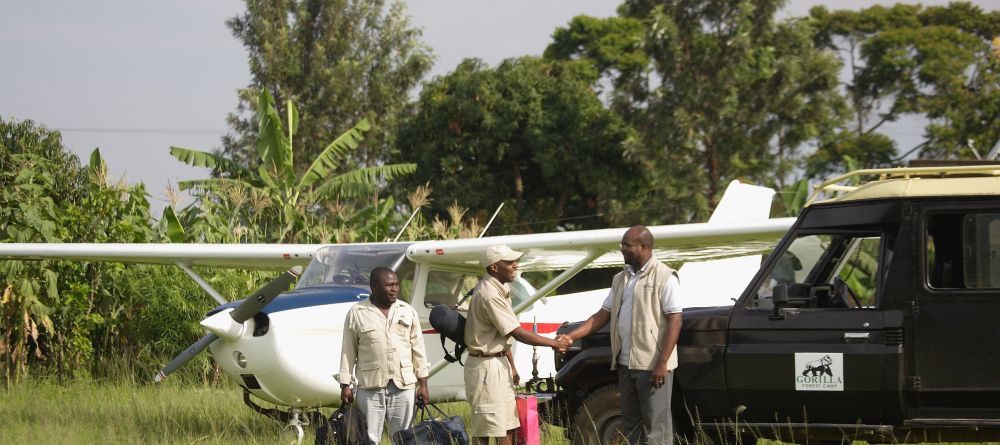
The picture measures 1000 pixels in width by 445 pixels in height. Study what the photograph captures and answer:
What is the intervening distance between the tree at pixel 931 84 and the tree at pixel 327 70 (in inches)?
500

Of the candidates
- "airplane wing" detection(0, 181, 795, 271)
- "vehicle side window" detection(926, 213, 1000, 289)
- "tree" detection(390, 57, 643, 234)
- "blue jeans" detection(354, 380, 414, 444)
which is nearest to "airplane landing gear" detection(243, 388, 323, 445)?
"airplane wing" detection(0, 181, 795, 271)

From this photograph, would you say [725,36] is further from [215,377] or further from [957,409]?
[957,409]

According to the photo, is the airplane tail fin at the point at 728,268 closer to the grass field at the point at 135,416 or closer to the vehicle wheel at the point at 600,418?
the grass field at the point at 135,416

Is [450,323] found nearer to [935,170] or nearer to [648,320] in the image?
[648,320]

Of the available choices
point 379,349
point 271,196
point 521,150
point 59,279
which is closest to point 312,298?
point 379,349

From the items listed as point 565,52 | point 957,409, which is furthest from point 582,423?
point 565,52

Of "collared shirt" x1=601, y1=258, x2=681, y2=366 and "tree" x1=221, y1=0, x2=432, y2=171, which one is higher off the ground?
"tree" x1=221, y1=0, x2=432, y2=171

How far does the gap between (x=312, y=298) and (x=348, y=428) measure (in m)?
2.39

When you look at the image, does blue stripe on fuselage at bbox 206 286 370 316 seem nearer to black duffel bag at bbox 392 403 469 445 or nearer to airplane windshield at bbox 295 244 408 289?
airplane windshield at bbox 295 244 408 289

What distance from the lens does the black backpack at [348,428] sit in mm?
6480

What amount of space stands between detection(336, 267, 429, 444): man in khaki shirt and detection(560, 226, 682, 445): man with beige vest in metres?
1.08

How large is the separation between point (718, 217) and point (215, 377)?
21.2 ft

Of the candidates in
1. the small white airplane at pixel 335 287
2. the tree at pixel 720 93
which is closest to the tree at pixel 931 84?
the tree at pixel 720 93

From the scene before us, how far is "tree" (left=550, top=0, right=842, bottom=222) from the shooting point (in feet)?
85.7
